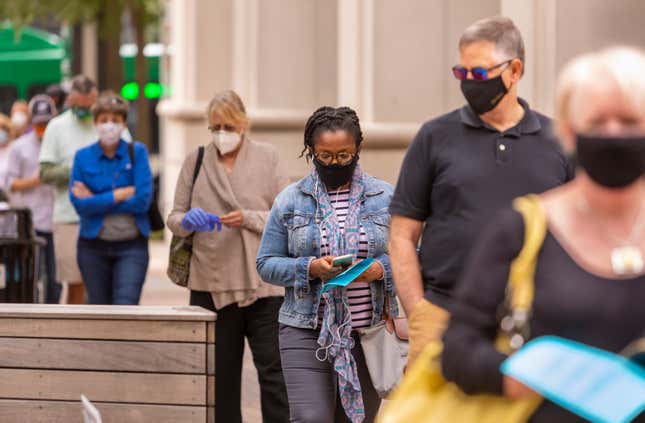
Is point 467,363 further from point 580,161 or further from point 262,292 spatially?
point 262,292

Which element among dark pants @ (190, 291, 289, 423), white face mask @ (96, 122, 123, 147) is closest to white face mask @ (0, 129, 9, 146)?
white face mask @ (96, 122, 123, 147)

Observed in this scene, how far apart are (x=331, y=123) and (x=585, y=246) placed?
3.02 metres

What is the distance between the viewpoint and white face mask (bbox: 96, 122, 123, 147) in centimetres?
901

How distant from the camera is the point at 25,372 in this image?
20.9 ft

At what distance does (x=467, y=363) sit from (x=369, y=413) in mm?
3039

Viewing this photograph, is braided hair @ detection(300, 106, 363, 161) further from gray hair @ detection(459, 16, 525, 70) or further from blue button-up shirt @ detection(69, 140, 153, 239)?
blue button-up shirt @ detection(69, 140, 153, 239)

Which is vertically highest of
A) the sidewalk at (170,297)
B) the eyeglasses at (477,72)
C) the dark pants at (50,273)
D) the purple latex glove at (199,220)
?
the eyeglasses at (477,72)

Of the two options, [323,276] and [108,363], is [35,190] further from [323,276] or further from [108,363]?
[323,276]

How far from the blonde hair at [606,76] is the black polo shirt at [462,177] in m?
1.74

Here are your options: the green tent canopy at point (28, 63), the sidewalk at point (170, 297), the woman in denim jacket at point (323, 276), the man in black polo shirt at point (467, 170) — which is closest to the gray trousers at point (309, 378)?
the woman in denim jacket at point (323, 276)

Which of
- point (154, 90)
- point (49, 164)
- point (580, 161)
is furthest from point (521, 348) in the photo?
point (154, 90)

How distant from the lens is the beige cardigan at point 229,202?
7109 millimetres

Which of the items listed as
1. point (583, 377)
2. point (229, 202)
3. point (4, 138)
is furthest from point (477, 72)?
point (4, 138)

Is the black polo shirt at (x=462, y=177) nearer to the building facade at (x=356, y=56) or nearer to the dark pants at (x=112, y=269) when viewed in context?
the building facade at (x=356, y=56)
